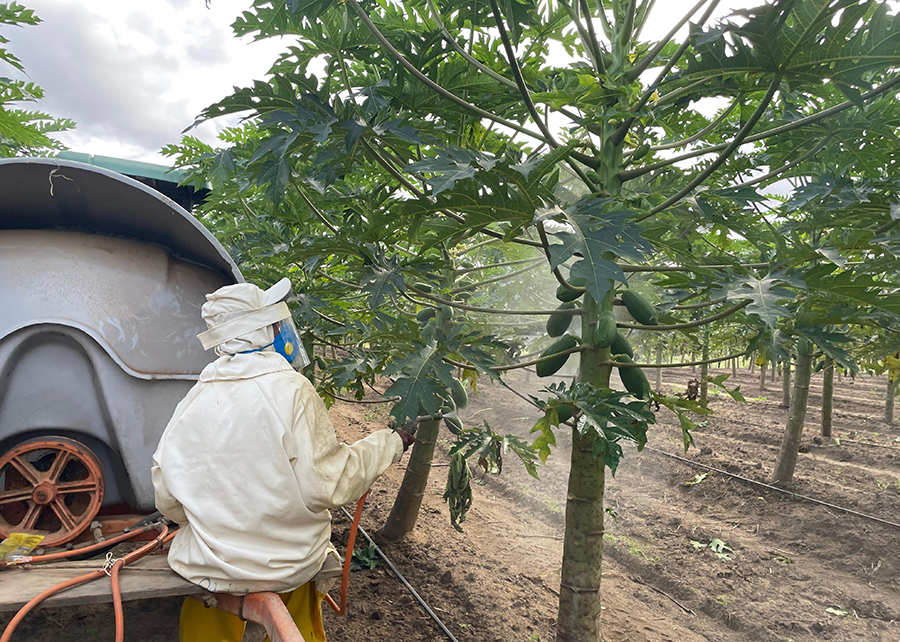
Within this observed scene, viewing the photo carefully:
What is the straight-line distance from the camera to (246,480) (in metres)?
1.71

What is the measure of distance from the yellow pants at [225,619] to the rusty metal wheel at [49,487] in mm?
493

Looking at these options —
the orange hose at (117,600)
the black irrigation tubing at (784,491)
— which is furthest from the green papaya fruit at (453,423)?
the black irrigation tubing at (784,491)

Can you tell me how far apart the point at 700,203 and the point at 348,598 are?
8.86 ft

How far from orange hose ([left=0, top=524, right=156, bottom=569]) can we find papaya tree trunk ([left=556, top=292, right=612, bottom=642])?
155cm

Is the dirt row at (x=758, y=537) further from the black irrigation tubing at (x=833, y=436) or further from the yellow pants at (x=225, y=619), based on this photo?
the yellow pants at (x=225, y=619)

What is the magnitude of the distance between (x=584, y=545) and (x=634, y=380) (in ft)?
2.23

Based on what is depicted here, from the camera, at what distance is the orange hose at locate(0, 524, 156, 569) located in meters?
1.69

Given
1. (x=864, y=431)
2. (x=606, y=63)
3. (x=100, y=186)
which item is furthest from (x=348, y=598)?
(x=864, y=431)

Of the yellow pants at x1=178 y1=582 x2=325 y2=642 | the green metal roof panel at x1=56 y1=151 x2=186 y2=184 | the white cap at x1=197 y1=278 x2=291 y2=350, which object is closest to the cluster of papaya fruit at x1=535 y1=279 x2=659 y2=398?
the white cap at x1=197 y1=278 x2=291 y2=350

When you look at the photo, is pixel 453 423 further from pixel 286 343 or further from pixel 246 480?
pixel 246 480

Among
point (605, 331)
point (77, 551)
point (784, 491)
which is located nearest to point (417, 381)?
point (605, 331)

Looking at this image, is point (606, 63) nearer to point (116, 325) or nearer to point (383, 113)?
point (383, 113)

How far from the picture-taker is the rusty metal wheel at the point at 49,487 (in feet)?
5.97

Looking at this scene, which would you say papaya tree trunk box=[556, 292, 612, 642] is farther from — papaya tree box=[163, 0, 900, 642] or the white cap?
the white cap
